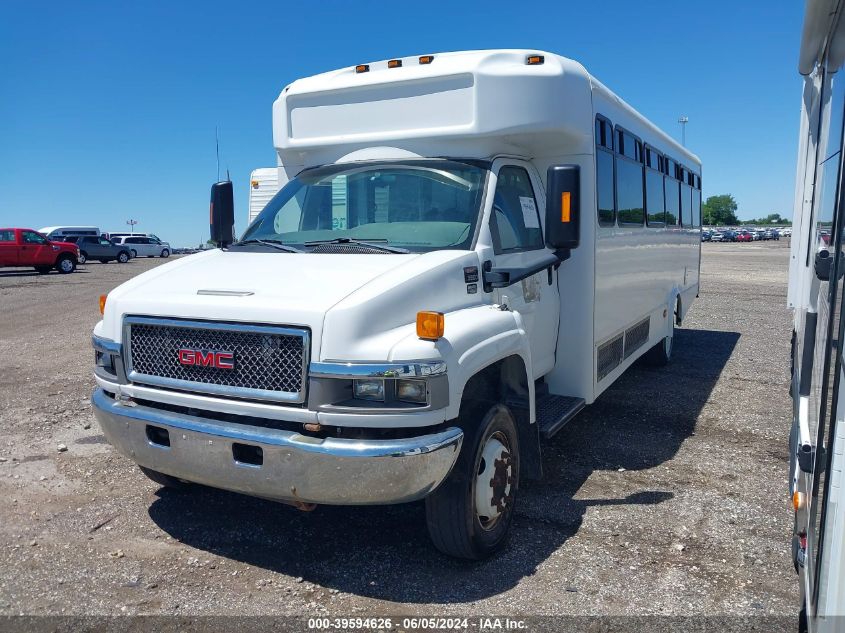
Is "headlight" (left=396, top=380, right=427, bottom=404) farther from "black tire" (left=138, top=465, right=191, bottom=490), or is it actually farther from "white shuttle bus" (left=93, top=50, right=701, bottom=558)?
"black tire" (left=138, top=465, right=191, bottom=490)

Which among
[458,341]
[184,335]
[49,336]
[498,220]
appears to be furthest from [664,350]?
[49,336]

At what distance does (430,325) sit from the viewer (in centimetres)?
347

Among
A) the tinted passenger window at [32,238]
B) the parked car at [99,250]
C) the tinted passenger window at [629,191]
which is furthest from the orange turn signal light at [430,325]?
the parked car at [99,250]

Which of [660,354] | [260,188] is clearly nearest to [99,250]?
[260,188]

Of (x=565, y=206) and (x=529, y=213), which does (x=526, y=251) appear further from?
(x=565, y=206)

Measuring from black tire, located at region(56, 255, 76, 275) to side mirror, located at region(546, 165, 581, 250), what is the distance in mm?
29013

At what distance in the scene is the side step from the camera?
192 inches

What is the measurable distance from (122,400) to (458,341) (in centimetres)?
206

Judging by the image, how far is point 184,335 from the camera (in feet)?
12.7

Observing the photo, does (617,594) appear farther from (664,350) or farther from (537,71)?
(664,350)

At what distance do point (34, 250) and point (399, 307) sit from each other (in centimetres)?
2876

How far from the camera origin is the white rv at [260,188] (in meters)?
8.31

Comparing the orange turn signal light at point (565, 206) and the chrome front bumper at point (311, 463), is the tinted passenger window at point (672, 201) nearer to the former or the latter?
the orange turn signal light at point (565, 206)

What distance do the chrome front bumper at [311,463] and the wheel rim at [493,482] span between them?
513 mm
